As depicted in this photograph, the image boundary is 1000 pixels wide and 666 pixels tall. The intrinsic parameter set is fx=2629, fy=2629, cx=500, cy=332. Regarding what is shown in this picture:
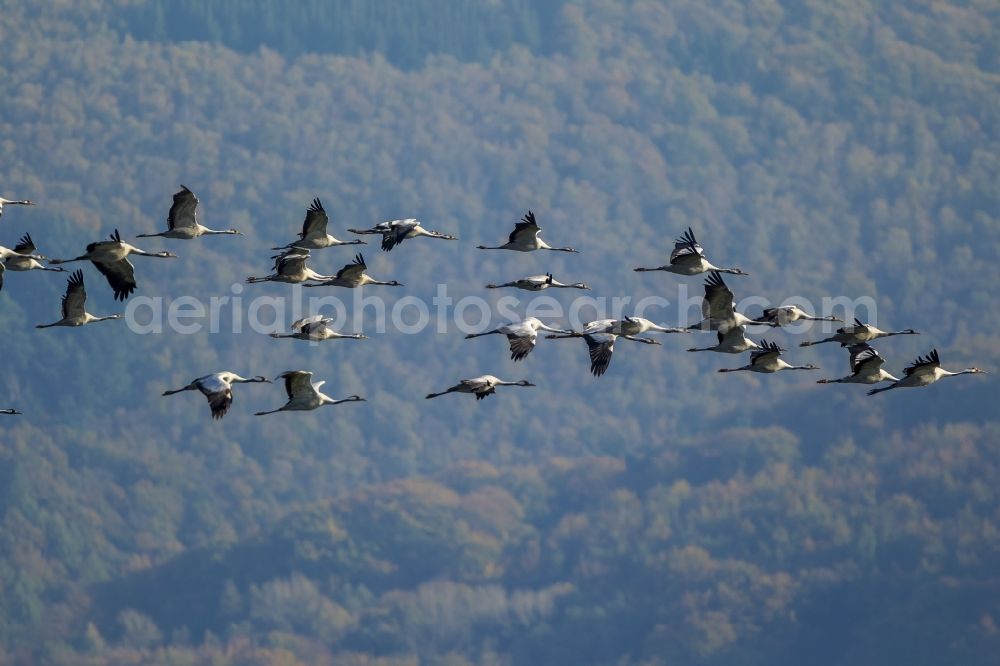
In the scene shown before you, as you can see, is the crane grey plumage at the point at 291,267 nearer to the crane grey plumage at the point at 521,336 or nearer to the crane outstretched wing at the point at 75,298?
the crane outstretched wing at the point at 75,298

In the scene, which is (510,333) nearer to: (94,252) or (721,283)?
(721,283)

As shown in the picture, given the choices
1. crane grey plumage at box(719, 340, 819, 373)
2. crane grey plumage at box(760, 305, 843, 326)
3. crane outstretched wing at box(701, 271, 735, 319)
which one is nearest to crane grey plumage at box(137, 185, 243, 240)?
crane outstretched wing at box(701, 271, 735, 319)

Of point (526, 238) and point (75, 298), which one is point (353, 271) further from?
point (75, 298)

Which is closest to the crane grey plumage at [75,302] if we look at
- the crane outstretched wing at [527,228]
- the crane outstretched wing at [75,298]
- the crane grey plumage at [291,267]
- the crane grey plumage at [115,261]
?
the crane outstretched wing at [75,298]

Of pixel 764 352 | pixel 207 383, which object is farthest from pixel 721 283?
pixel 207 383

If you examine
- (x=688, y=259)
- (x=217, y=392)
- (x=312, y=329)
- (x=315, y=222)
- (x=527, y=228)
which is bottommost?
(x=217, y=392)

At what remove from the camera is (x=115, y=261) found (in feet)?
253

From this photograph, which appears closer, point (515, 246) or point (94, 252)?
point (94, 252)

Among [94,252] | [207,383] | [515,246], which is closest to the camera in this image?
[207,383]

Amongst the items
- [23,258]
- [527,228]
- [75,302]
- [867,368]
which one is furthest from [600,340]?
[23,258]

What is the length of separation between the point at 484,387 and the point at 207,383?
8167 millimetres

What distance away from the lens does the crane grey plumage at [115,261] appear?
76.1m

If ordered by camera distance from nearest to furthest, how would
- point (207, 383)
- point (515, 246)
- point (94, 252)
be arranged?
point (207, 383), point (94, 252), point (515, 246)

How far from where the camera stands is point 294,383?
7769 cm
